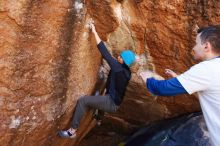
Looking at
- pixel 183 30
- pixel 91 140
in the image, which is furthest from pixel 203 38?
pixel 91 140

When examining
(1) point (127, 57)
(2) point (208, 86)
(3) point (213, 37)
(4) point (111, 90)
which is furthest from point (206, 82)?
(4) point (111, 90)

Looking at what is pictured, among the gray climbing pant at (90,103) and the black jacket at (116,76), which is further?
the gray climbing pant at (90,103)

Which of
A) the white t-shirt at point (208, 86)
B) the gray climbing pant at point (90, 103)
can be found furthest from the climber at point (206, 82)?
the gray climbing pant at point (90, 103)

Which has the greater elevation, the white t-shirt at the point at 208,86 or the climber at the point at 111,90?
the white t-shirt at the point at 208,86

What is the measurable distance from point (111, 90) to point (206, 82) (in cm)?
137

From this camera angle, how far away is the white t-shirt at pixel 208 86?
2049 mm

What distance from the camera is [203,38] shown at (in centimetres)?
218

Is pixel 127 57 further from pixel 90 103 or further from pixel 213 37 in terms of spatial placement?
pixel 213 37

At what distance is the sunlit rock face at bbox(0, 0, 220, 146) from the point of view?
291 cm

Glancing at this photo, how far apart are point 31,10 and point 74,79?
70cm

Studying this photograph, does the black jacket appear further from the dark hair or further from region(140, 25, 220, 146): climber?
the dark hair

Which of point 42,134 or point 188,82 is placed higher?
point 188,82

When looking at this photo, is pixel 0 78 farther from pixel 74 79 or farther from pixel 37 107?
pixel 74 79

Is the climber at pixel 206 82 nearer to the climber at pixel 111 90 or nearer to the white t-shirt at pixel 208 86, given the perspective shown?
the white t-shirt at pixel 208 86
